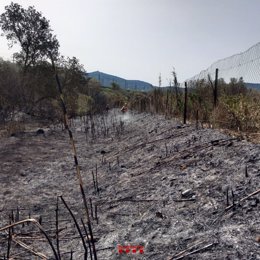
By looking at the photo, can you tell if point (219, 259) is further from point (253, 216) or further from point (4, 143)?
point (4, 143)

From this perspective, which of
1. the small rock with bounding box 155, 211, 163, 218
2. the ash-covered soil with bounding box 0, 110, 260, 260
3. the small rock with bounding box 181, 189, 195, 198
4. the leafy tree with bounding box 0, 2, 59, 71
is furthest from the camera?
the leafy tree with bounding box 0, 2, 59, 71

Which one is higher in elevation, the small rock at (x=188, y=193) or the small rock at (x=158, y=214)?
the small rock at (x=188, y=193)

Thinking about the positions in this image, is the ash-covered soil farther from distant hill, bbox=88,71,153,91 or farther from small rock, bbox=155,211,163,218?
distant hill, bbox=88,71,153,91

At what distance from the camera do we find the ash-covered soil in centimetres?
251

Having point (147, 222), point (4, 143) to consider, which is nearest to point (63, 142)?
point (4, 143)

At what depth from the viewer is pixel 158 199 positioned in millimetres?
3635

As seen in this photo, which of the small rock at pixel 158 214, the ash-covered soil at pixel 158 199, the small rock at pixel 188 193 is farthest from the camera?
the small rock at pixel 188 193

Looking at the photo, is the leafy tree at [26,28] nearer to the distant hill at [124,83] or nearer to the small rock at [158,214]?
the distant hill at [124,83]

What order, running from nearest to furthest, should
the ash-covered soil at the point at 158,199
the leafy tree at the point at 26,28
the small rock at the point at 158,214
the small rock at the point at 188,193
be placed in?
the ash-covered soil at the point at 158,199 → the small rock at the point at 158,214 → the small rock at the point at 188,193 → the leafy tree at the point at 26,28

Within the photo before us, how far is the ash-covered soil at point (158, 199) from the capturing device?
251 cm

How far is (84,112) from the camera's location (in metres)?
19.2

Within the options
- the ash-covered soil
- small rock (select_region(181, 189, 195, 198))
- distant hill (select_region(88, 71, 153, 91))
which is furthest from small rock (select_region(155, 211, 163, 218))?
distant hill (select_region(88, 71, 153, 91))

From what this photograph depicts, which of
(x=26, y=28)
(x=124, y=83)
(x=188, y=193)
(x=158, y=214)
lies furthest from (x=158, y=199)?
(x=124, y=83)

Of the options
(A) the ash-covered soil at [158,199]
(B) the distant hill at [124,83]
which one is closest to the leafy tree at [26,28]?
(B) the distant hill at [124,83]
